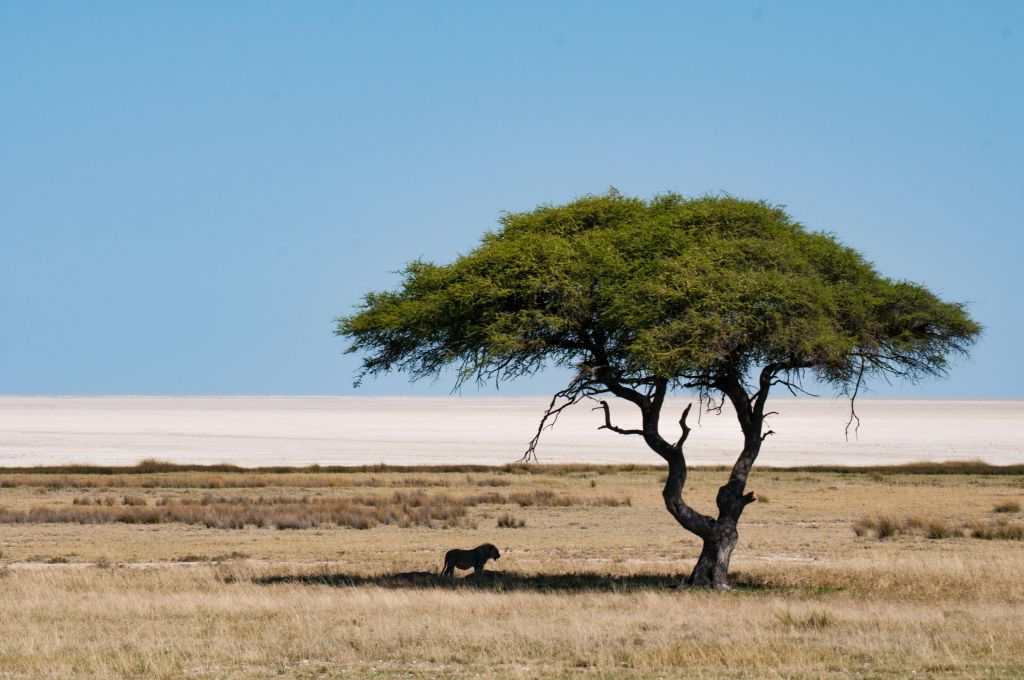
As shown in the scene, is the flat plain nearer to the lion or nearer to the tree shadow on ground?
the tree shadow on ground

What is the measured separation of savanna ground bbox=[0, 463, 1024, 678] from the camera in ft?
47.1

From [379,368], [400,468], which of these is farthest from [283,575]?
[400,468]

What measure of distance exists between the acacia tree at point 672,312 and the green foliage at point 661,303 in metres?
0.03

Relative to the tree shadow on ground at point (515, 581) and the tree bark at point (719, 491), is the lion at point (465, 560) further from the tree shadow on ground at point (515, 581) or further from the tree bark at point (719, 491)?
the tree bark at point (719, 491)

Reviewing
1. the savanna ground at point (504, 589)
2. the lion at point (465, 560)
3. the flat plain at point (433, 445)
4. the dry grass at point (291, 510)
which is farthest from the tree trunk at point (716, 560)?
the flat plain at point (433, 445)

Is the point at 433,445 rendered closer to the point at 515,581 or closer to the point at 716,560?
the point at 515,581

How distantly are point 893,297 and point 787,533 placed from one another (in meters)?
13.0

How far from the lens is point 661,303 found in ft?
65.9

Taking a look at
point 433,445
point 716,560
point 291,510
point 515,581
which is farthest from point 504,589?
point 433,445

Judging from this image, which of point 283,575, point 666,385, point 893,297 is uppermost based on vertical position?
point 893,297

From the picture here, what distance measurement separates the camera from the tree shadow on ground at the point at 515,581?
848 inches

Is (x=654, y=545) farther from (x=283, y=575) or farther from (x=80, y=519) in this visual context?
(x=80, y=519)

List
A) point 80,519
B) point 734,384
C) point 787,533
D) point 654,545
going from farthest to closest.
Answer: point 80,519 < point 787,533 < point 654,545 < point 734,384

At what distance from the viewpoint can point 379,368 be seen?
23656 mm
